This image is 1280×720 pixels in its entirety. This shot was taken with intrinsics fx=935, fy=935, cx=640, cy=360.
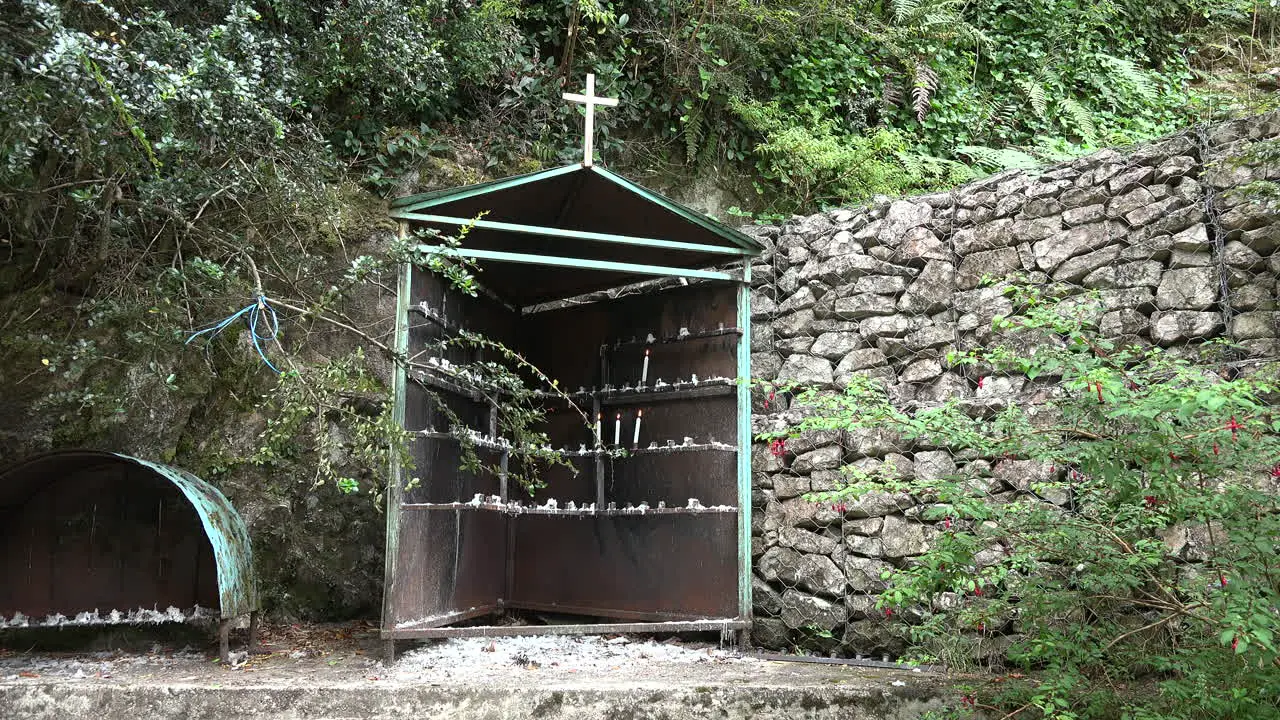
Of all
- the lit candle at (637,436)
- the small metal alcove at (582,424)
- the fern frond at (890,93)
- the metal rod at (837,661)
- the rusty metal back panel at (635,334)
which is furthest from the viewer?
the fern frond at (890,93)

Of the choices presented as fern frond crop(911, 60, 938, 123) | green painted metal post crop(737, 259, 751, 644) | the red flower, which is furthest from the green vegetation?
fern frond crop(911, 60, 938, 123)

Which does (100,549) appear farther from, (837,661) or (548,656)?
(837,661)

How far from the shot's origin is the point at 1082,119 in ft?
26.8

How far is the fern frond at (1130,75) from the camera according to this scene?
8320 mm

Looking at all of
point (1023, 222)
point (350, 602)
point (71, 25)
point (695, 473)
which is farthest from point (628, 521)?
point (71, 25)

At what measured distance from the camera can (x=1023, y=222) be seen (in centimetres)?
516

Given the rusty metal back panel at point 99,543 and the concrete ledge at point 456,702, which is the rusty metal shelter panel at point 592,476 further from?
the rusty metal back panel at point 99,543

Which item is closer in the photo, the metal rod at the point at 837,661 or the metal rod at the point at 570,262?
the metal rod at the point at 837,661

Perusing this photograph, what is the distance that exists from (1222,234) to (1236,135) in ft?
1.74

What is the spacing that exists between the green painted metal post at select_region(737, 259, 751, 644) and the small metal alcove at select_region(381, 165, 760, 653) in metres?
0.01

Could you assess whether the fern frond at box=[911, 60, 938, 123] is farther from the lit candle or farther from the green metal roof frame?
the lit candle

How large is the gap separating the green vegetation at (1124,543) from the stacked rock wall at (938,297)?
429 millimetres

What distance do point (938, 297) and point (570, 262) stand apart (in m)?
2.10

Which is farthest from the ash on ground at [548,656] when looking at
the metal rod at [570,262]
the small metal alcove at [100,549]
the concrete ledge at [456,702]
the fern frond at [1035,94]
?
the fern frond at [1035,94]
